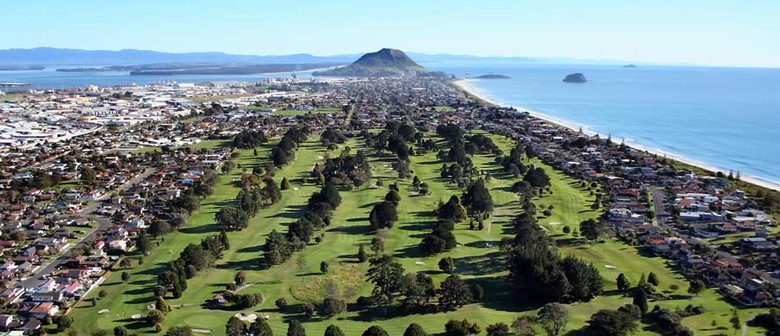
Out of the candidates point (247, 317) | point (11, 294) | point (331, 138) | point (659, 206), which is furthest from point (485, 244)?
point (331, 138)

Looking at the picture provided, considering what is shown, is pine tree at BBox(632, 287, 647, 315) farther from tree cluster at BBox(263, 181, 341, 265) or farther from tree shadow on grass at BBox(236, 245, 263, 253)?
tree shadow on grass at BBox(236, 245, 263, 253)

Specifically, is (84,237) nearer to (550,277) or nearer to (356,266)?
(356,266)

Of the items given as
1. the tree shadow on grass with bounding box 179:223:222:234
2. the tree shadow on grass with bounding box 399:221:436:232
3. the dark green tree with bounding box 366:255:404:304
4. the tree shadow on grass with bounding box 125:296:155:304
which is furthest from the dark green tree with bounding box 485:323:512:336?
the tree shadow on grass with bounding box 179:223:222:234

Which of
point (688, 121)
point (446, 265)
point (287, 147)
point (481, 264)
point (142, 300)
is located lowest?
point (142, 300)

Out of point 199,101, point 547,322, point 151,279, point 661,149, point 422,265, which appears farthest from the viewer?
point 199,101

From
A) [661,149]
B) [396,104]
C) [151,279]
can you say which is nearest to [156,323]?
[151,279]

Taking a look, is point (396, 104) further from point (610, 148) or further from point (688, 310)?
point (688, 310)
